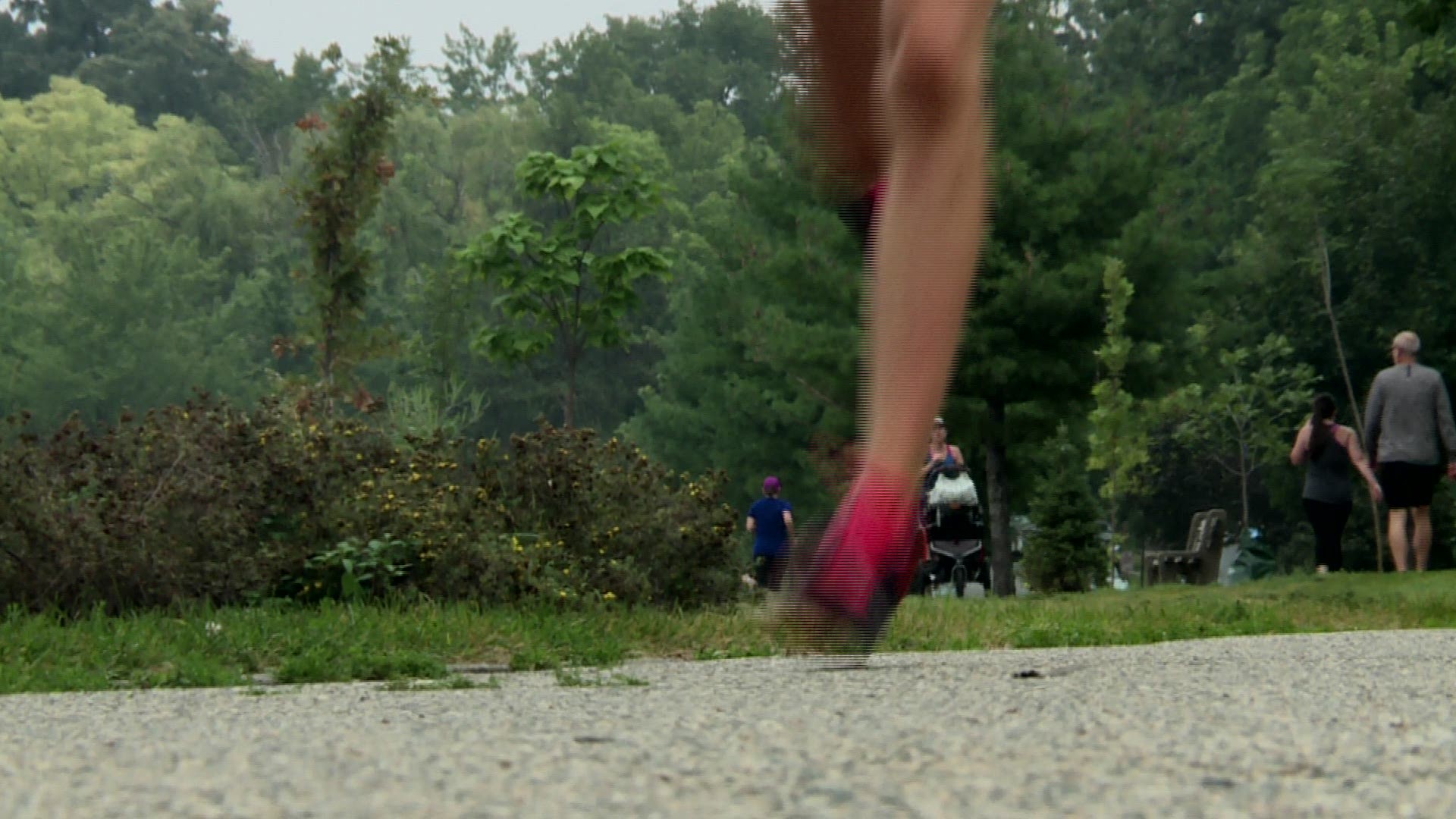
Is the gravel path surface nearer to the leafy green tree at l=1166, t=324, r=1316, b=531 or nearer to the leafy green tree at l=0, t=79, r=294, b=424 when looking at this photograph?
the leafy green tree at l=1166, t=324, r=1316, b=531

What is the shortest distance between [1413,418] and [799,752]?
1391 cm

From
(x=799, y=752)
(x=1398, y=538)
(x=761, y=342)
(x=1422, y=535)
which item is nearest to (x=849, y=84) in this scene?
(x=799, y=752)

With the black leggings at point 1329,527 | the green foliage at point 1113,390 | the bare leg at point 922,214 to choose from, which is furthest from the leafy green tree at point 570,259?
the bare leg at point 922,214

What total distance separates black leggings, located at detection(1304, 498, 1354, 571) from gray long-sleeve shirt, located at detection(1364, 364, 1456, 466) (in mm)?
1521

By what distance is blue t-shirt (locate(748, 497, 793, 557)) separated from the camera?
753 inches

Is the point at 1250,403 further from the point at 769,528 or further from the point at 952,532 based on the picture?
the point at 769,528

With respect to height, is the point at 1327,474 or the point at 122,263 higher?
the point at 122,263

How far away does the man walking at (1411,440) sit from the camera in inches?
592

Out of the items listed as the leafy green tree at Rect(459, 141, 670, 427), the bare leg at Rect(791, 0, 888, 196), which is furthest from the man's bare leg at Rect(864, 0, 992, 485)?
the leafy green tree at Rect(459, 141, 670, 427)

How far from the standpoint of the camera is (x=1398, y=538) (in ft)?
50.5

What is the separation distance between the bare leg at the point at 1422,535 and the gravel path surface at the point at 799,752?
1228 centimetres

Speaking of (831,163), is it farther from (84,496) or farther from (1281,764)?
(84,496)

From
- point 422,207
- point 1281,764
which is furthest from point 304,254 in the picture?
point 1281,764

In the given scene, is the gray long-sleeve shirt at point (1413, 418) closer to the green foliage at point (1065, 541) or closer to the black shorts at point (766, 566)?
the green foliage at point (1065, 541)
